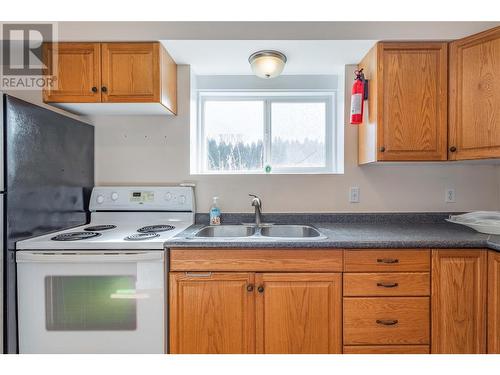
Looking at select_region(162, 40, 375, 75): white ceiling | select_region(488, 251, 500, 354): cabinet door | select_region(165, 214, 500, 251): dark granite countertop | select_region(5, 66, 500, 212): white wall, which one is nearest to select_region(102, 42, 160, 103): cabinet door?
select_region(162, 40, 375, 75): white ceiling

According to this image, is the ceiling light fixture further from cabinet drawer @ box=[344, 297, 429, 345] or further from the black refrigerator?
cabinet drawer @ box=[344, 297, 429, 345]

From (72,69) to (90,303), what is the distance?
1.39 metres

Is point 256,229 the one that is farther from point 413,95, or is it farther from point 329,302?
point 413,95

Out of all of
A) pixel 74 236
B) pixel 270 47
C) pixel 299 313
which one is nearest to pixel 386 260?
pixel 299 313

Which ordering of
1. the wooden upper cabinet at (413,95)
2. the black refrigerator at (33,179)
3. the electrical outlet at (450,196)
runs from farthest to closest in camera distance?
the electrical outlet at (450,196) → the wooden upper cabinet at (413,95) → the black refrigerator at (33,179)

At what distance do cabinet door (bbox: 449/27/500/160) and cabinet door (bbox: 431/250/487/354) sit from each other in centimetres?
62

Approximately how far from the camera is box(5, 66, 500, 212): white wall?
6.72 ft

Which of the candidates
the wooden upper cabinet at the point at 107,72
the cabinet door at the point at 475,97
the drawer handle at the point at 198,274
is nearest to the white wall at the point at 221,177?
the wooden upper cabinet at the point at 107,72

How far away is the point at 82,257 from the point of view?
1.38 meters

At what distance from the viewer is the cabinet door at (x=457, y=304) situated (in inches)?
55.5

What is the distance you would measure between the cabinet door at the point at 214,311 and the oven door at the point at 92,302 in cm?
9

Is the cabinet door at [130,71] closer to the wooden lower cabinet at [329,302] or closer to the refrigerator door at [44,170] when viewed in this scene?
the refrigerator door at [44,170]

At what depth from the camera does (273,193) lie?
6.79 ft

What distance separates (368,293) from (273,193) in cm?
93
